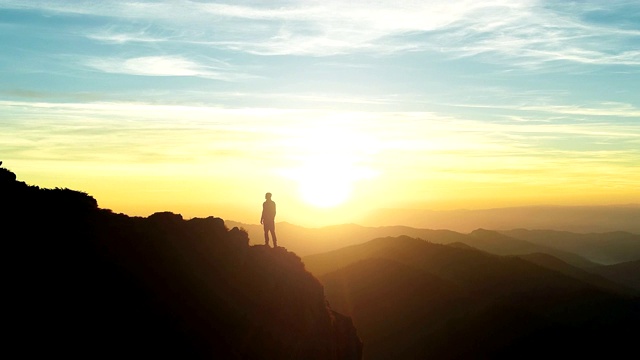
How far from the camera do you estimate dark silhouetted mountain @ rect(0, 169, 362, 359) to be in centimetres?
1875

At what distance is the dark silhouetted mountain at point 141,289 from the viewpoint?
18.8 m

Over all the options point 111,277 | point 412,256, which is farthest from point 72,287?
point 412,256

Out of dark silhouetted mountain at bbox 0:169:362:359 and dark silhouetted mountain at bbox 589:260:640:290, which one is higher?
dark silhouetted mountain at bbox 0:169:362:359

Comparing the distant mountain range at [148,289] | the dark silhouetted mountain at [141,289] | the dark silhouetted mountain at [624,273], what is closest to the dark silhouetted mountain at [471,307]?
the distant mountain range at [148,289]

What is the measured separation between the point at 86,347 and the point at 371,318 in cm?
6537

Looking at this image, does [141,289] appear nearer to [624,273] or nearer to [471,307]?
[471,307]

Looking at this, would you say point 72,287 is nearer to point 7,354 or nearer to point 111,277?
point 111,277

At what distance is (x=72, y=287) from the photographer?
65.6 feet

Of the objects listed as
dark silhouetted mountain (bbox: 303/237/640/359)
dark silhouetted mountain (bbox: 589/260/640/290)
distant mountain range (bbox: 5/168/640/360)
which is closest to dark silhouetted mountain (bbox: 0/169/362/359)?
distant mountain range (bbox: 5/168/640/360)

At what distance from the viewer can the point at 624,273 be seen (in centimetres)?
16850

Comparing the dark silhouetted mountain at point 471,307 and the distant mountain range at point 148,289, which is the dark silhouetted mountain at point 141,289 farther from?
the dark silhouetted mountain at point 471,307

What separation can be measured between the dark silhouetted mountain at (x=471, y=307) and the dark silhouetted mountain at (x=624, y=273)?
71.9 m

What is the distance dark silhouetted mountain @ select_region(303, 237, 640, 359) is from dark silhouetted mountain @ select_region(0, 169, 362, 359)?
43.2 m

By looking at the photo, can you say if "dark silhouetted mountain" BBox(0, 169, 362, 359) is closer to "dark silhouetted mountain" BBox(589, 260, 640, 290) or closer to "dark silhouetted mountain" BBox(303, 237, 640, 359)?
"dark silhouetted mountain" BBox(303, 237, 640, 359)
